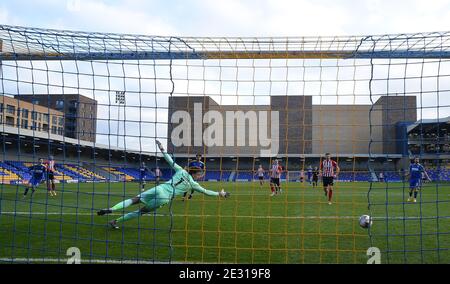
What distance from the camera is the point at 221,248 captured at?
22.9 ft

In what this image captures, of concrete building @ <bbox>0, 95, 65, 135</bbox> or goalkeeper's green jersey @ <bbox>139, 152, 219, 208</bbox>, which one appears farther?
goalkeeper's green jersey @ <bbox>139, 152, 219, 208</bbox>

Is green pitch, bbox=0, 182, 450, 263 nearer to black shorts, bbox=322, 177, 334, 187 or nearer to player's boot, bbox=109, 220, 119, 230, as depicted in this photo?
player's boot, bbox=109, 220, 119, 230

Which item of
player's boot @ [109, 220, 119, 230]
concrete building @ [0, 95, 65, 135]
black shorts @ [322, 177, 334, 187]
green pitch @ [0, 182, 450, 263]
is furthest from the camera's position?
black shorts @ [322, 177, 334, 187]

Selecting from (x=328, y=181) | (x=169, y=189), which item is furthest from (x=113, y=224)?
(x=328, y=181)

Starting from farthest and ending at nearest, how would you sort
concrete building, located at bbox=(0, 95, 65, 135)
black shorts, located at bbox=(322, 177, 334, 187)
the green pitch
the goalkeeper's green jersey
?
black shorts, located at bbox=(322, 177, 334, 187) < the goalkeeper's green jersey < concrete building, located at bbox=(0, 95, 65, 135) < the green pitch

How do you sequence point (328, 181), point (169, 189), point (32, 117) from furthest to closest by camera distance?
point (328, 181) < point (169, 189) < point (32, 117)

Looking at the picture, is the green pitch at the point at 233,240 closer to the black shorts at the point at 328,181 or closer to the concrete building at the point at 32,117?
the concrete building at the point at 32,117

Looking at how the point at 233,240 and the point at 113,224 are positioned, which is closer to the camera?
the point at 233,240

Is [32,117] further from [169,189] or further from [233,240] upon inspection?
[233,240]

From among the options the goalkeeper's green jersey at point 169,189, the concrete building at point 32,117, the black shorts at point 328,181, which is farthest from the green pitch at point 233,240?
the black shorts at point 328,181

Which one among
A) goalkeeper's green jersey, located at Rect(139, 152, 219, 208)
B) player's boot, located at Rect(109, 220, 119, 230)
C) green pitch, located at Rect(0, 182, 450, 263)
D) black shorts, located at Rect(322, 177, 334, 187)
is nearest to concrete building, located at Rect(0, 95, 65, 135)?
green pitch, located at Rect(0, 182, 450, 263)

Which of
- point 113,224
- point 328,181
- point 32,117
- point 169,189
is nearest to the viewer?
point 32,117
